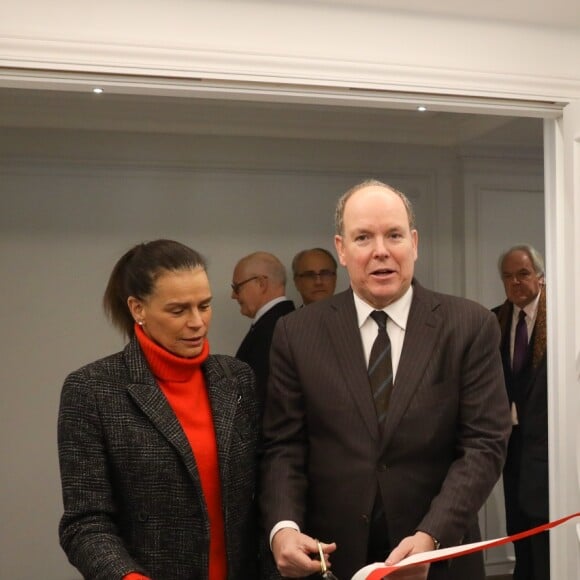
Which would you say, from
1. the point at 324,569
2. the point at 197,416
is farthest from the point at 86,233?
the point at 324,569

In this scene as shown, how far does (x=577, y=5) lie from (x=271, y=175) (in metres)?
2.60

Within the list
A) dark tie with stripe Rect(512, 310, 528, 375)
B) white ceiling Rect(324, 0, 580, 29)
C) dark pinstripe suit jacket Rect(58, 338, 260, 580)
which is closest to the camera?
dark pinstripe suit jacket Rect(58, 338, 260, 580)

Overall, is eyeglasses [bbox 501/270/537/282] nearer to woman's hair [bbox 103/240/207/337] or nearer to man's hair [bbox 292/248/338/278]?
man's hair [bbox 292/248/338/278]

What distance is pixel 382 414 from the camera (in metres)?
2.01

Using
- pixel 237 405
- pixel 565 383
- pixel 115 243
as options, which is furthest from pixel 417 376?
pixel 115 243

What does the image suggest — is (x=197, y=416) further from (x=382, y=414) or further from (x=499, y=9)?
(x=499, y=9)

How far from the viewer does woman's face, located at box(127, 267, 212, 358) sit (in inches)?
79.6

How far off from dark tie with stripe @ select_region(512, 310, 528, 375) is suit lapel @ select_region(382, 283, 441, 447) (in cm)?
210

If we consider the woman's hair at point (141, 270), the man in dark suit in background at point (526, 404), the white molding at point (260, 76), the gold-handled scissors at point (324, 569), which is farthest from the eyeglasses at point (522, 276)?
the gold-handled scissors at point (324, 569)

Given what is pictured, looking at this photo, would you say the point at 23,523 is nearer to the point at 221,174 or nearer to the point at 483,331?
the point at 221,174

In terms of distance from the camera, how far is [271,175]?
17.0ft

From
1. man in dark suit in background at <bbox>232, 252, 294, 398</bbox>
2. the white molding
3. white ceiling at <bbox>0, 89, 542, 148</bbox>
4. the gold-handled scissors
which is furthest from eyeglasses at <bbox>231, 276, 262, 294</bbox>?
the gold-handled scissors

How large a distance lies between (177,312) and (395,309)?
525mm

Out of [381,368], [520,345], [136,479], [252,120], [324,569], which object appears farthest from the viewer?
[252,120]
